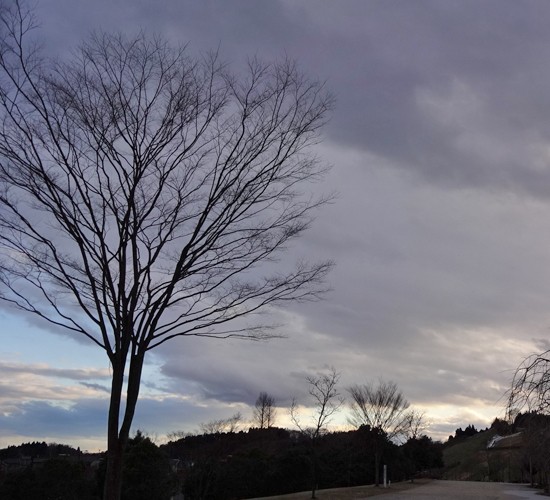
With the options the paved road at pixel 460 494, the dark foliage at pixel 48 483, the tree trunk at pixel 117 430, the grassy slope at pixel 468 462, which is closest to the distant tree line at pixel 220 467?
the dark foliage at pixel 48 483

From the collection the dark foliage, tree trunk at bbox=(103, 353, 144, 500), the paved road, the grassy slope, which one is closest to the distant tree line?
the dark foliage

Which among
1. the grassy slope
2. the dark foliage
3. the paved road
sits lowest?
the paved road

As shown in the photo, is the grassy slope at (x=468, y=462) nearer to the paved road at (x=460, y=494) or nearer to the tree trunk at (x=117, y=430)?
the paved road at (x=460, y=494)

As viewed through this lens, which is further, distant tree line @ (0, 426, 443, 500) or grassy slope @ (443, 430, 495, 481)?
grassy slope @ (443, 430, 495, 481)

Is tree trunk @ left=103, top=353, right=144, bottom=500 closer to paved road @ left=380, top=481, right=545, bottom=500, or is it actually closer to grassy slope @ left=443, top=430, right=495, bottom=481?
paved road @ left=380, top=481, right=545, bottom=500

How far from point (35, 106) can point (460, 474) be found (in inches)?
2999

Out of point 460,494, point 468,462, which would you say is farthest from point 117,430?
point 468,462

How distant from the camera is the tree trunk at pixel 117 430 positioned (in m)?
9.48

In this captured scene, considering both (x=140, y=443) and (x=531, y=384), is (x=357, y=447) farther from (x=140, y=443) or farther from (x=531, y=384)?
(x=531, y=384)

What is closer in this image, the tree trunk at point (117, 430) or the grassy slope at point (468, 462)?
the tree trunk at point (117, 430)

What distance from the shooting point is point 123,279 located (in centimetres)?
1014

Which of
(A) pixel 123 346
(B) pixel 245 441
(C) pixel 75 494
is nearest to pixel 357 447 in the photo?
(B) pixel 245 441

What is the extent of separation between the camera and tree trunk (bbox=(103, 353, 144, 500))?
31.1ft

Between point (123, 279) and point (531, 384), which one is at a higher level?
point (123, 279)
